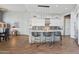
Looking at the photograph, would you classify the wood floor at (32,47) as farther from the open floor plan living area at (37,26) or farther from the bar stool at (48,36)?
the bar stool at (48,36)

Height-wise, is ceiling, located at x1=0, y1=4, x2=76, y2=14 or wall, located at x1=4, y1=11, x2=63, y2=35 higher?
ceiling, located at x1=0, y1=4, x2=76, y2=14

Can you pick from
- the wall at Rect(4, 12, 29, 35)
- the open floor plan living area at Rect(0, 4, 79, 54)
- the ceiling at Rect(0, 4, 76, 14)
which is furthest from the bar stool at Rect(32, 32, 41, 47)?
the ceiling at Rect(0, 4, 76, 14)

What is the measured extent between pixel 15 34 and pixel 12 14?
0.37 metres

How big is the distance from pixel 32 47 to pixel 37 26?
15.3 inches

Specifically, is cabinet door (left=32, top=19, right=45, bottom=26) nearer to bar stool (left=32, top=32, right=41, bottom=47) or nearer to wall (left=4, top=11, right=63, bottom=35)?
wall (left=4, top=11, right=63, bottom=35)

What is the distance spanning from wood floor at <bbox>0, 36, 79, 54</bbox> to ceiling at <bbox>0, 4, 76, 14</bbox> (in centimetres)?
49

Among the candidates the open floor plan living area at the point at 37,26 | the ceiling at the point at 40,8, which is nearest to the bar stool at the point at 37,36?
the open floor plan living area at the point at 37,26

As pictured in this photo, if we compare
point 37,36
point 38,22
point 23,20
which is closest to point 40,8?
point 38,22

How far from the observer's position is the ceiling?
2.10m

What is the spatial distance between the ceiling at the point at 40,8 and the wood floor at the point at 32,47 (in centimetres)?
49

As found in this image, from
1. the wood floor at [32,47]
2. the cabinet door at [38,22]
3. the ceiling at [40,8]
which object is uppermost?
the ceiling at [40,8]

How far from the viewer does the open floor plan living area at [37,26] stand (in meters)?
2.10

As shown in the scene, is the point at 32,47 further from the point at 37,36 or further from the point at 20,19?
the point at 20,19
